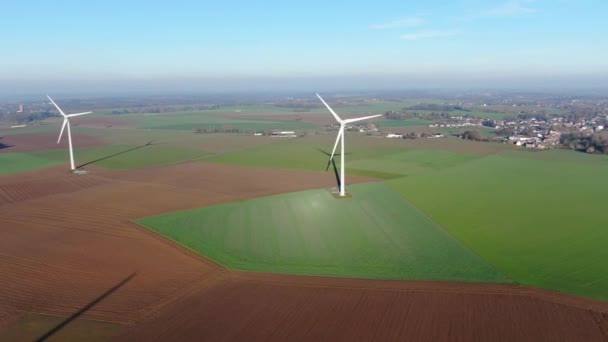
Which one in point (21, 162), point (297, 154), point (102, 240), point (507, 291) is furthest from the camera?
point (297, 154)

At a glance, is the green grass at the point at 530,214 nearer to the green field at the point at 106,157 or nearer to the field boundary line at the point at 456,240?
the field boundary line at the point at 456,240

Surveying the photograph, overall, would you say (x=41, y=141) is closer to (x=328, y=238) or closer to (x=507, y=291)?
(x=328, y=238)

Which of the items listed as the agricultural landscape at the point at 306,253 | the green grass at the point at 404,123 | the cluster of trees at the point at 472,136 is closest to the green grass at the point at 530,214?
the agricultural landscape at the point at 306,253

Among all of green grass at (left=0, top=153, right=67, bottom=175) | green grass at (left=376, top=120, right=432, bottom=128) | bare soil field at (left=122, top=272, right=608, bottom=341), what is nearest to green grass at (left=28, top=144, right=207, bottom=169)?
green grass at (left=0, top=153, right=67, bottom=175)

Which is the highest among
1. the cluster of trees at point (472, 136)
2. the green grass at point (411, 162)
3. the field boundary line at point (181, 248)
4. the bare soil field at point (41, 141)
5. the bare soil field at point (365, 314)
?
the bare soil field at point (41, 141)

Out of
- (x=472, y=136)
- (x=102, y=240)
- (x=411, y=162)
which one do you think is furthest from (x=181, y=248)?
(x=472, y=136)

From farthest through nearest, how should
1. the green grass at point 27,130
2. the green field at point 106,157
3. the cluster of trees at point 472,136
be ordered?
the green grass at point 27,130, the cluster of trees at point 472,136, the green field at point 106,157

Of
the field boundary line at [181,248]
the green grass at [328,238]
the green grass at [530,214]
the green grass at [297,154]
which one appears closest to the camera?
the green grass at [530,214]

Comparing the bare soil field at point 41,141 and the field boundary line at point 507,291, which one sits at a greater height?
the bare soil field at point 41,141
